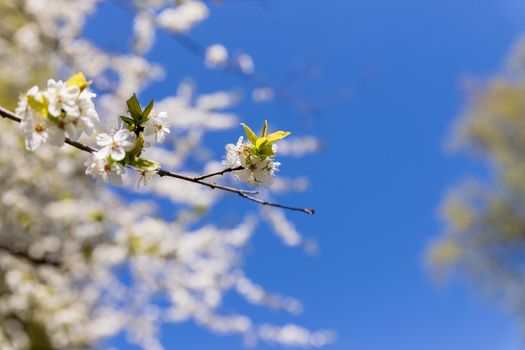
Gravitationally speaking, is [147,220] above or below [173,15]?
below

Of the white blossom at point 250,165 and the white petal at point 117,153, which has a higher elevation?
the white blossom at point 250,165

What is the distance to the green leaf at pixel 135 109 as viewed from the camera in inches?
34.5

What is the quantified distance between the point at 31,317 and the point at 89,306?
1832 millimetres

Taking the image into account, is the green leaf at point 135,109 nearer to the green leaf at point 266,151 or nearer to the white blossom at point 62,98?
the white blossom at point 62,98

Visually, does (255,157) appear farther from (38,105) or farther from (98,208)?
(98,208)

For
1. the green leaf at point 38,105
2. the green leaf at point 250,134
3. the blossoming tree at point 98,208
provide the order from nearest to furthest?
the green leaf at point 38,105 → the green leaf at point 250,134 → the blossoming tree at point 98,208

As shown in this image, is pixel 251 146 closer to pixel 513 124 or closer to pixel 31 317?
pixel 31 317

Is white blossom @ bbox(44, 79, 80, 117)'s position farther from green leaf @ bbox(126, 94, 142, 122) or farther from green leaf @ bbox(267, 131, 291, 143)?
green leaf @ bbox(267, 131, 291, 143)

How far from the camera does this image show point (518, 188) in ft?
33.9

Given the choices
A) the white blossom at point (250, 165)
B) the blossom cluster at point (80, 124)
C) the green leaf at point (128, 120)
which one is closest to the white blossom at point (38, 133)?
the blossom cluster at point (80, 124)

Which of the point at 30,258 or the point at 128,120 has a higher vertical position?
the point at 30,258

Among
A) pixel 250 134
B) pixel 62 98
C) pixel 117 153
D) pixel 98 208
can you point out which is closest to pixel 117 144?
pixel 117 153

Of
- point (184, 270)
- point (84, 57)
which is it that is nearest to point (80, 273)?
point (184, 270)

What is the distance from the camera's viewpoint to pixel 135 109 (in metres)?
0.89
